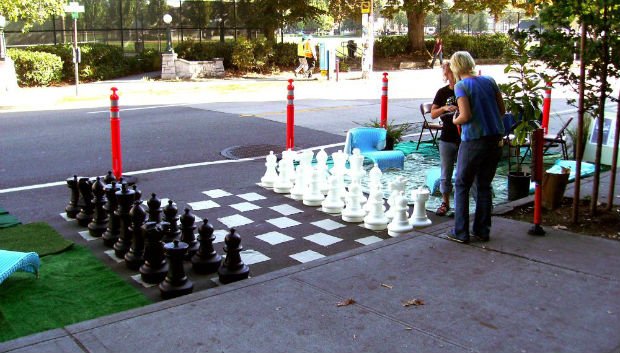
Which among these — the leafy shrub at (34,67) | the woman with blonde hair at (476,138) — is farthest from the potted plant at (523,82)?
the leafy shrub at (34,67)

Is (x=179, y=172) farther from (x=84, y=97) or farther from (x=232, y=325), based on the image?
(x=84, y=97)

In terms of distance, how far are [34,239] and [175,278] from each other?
86.4 inches

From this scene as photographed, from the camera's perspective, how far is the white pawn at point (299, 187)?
8000 mm

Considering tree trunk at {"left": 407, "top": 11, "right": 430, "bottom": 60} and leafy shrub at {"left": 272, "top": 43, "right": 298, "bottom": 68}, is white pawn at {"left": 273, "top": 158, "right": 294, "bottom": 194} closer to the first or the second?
leafy shrub at {"left": 272, "top": 43, "right": 298, "bottom": 68}

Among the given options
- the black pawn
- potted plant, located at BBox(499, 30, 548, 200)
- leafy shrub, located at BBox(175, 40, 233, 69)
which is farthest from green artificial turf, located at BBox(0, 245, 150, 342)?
leafy shrub, located at BBox(175, 40, 233, 69)

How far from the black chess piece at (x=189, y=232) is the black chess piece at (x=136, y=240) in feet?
1.23

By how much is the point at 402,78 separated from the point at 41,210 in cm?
2299

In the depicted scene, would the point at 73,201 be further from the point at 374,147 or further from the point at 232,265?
the point at 374,147

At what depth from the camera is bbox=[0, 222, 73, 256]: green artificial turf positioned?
6207 mm

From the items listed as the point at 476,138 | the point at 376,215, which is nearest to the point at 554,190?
the point at 476,138

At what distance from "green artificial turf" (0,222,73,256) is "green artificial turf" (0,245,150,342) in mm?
333

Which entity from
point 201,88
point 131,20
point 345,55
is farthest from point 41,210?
point 345,55

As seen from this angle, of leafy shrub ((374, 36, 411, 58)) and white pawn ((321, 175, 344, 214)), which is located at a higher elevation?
leafy shrub ((374, 36, 411, 58))

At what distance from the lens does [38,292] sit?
5.15 meters
